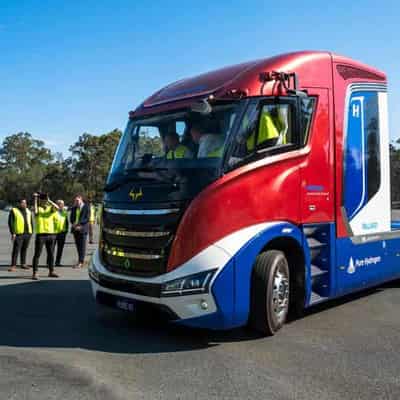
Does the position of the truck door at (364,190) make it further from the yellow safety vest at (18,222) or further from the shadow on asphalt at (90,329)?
the yellow safety vest at (18,222)

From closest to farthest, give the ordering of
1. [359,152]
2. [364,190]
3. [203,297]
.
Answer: [203,297]
[359,152]
[364,190]

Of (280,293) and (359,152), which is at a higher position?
(359,152)

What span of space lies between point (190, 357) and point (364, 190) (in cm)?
364

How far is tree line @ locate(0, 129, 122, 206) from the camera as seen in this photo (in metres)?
73.3

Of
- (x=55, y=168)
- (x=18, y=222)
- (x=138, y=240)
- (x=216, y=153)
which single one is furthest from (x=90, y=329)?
(x=55, y=168)

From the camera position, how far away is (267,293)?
5492mm

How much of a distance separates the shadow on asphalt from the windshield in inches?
70.7

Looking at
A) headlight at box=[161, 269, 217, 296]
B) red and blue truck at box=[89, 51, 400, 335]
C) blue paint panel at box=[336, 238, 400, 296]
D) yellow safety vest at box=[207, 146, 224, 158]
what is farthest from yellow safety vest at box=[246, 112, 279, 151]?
blue paint panel at box=[336, 238, 400, 296]

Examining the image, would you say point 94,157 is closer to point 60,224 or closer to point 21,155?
point 21,155

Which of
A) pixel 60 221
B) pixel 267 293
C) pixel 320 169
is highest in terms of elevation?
pixel 320 169

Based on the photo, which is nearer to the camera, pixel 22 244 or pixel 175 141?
pixel 175 141

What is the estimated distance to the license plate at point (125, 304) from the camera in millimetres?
5555

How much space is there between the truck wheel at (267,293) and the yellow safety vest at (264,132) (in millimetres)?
Answer: 1271

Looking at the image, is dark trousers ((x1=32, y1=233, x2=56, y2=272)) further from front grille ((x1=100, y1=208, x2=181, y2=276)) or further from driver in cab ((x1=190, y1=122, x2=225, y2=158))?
driver in cab ((x1=190, y1=122, x2=225, y2=158))
